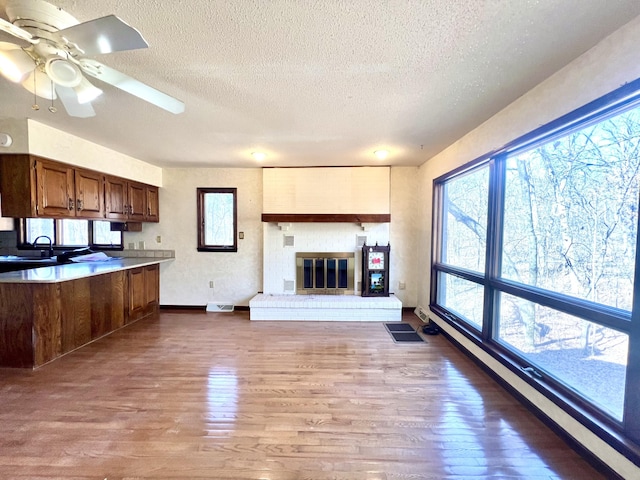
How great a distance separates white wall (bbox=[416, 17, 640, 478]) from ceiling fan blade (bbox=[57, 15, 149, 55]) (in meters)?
2.34

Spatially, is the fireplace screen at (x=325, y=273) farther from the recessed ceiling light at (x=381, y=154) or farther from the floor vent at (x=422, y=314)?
the recessed ceiling light at (x=381, y=154)

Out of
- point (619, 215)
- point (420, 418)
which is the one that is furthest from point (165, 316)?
point (619, 215)

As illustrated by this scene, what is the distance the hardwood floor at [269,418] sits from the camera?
60.0 inches

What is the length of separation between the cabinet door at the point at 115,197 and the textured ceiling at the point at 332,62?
2.80 ft

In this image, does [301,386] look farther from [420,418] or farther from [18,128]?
[18,128]

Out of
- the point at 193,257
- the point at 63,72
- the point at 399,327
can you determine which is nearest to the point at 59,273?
the point at 193,257

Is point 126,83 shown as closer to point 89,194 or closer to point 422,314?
point 89,194

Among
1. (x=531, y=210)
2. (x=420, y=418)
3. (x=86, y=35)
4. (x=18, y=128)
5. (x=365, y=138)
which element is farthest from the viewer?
(x=365, y=138)

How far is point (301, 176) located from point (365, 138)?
1.52m

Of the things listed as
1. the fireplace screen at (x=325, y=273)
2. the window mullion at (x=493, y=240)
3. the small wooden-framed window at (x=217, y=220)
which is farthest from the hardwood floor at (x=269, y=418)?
the small wooden-framed window at (x=217, y=220)

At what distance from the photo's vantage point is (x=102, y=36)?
1175 millimetres

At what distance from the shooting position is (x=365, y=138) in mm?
2971

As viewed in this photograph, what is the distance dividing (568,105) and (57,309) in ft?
15.3

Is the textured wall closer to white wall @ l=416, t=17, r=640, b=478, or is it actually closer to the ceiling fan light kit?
white wall @ l=416, t=17, r=640, b=478
